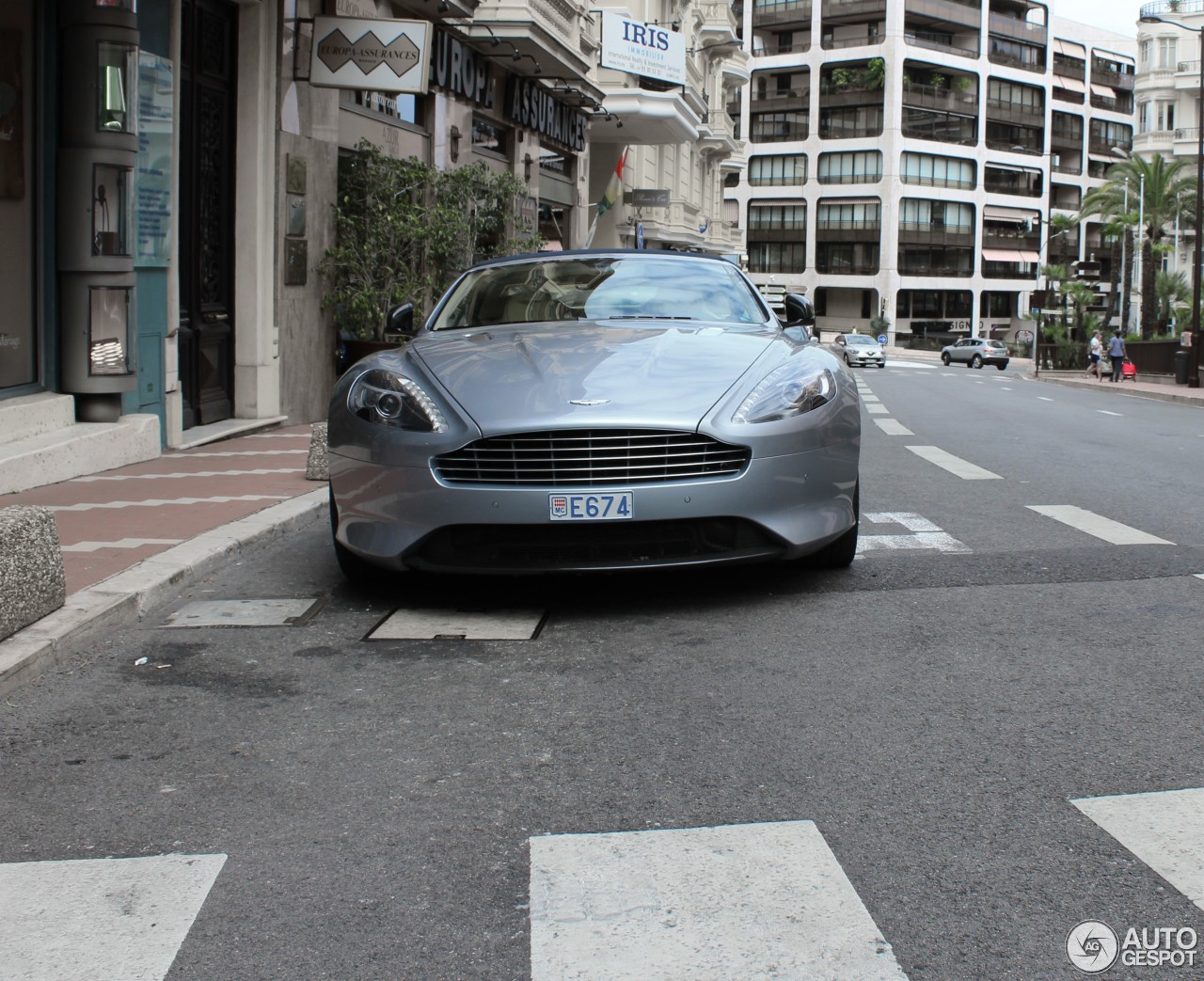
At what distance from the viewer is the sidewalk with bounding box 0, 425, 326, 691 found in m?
5.16

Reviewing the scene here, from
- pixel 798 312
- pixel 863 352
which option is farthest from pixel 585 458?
pixel 863 352

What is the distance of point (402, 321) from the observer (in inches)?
297

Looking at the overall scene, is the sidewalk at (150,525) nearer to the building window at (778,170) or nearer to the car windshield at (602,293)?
the car windshield at (602,293)

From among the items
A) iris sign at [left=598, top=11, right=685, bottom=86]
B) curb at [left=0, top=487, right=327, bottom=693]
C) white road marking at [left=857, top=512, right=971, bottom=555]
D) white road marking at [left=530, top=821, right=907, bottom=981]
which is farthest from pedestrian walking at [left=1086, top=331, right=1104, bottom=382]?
white road marking at [left=530, top=821, right=907, bottom=981]

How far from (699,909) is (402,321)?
5.12 meters

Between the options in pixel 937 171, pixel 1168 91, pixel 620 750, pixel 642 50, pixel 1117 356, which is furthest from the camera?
pixel 937 171

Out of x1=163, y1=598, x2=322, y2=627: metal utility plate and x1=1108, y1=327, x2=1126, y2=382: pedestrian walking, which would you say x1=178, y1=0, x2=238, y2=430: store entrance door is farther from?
x1=1108, y1=327, x2=1126, y2=382: pedestrian walking

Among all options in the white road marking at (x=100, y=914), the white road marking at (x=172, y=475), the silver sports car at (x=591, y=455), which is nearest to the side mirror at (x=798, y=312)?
the silver sports car at (x=591, y=455)

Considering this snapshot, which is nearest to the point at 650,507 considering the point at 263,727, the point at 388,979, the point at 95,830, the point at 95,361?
the point at 263,727

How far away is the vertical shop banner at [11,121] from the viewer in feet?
30.6

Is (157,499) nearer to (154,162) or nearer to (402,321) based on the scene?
(402,321)

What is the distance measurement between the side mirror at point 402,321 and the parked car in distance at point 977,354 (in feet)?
211

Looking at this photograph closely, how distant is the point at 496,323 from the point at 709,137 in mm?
47640

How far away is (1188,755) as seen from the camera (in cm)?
377
